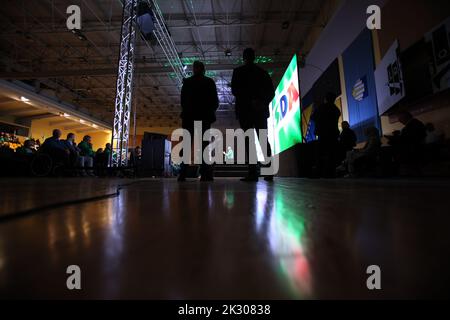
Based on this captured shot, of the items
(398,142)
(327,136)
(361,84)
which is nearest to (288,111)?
(327,136)

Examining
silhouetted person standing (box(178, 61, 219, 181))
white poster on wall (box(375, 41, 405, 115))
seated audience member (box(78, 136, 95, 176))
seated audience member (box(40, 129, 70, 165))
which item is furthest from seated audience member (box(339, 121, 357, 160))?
seated audience member (box(78, 136, 95, 176))

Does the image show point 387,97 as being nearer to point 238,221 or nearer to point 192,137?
point 192,137

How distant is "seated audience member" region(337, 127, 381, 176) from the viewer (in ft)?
11.8

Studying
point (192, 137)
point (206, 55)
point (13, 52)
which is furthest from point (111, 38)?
point (192, 137)

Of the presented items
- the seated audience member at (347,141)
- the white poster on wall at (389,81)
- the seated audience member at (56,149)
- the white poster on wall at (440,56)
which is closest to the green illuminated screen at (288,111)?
the seated audience member at (347,141)

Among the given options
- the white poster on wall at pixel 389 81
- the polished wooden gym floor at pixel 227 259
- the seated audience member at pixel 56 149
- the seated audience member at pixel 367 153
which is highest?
the white poster on wall at pixel 389 81

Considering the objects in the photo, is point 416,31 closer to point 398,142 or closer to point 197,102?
point 398,142

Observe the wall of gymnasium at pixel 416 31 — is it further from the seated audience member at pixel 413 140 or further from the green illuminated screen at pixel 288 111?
the green illuminated screen at pixel 288 111

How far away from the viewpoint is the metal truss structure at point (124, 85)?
4871 mm

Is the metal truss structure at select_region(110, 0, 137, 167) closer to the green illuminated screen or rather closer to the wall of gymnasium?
the green illuminated screen

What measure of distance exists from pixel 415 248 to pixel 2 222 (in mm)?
507

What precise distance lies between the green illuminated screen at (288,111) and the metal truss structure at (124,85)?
304 centimetres
